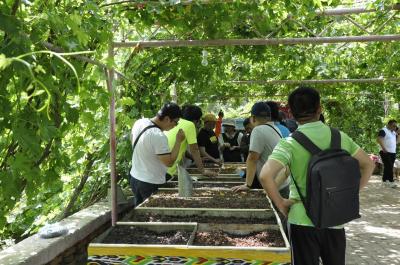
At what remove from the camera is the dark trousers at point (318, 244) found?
2.86m

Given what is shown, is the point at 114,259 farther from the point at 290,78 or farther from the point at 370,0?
the point at 290,78

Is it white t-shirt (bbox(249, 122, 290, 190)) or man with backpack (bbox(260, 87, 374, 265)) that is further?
white t-shirt (bbox(249, 122, 290, 190))

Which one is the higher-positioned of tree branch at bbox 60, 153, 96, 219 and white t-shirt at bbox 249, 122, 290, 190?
white t-shirt at bbox 249, 122, 290, 190

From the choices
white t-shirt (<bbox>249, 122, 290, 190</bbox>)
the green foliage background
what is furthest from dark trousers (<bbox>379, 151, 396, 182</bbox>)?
white t-shirt (<bbox>249, 122, 290, 190</bbox>)

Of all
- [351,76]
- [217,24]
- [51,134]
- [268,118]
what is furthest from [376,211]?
[51,134]

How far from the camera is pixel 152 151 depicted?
462 cm

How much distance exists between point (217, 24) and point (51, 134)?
272 cm

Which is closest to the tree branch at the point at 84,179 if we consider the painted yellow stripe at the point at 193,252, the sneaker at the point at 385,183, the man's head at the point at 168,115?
the man's head at the point at 168,115

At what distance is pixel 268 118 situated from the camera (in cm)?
466

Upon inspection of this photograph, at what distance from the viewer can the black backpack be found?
2707 millimetres

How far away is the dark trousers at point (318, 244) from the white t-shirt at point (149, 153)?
190 cm

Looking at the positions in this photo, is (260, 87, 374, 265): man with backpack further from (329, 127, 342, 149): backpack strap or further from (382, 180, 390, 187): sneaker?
(382, 180, 390, 187): sneaker

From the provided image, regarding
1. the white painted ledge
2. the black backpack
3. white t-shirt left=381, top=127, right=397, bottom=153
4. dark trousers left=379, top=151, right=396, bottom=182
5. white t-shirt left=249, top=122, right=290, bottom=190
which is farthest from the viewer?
dark trousers left=379, top=151, right=396, bottom=182

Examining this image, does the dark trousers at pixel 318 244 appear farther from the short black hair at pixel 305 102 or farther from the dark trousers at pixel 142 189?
the dark trousers at pixel 142 189
